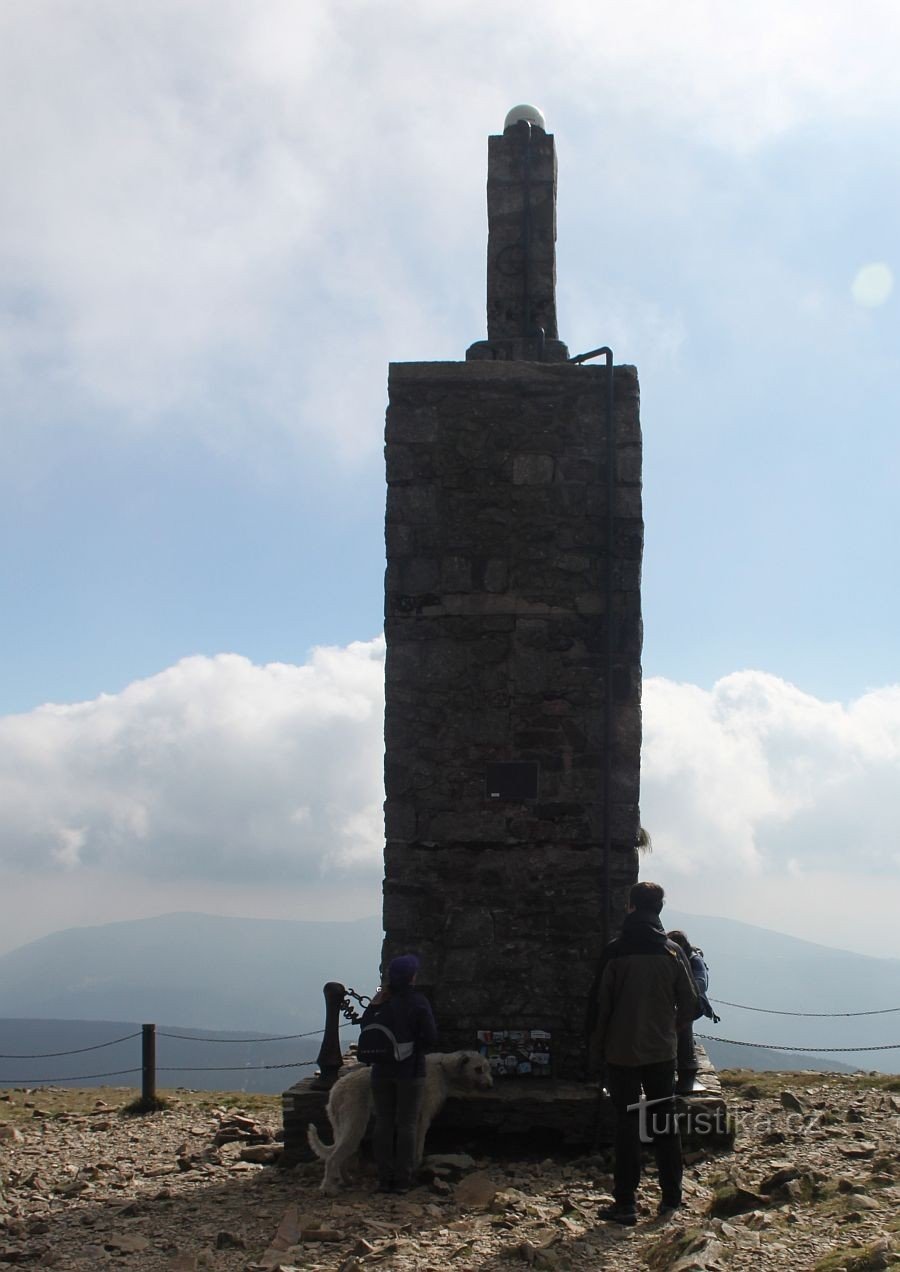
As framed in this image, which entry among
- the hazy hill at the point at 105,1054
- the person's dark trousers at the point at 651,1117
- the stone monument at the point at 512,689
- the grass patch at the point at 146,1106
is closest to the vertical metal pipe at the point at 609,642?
the stone monument at the point at 512,689

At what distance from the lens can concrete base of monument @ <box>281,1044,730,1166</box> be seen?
24.5 feet

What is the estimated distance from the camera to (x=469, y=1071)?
744cm

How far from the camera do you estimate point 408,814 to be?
8.33m

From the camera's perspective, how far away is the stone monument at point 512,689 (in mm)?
8141

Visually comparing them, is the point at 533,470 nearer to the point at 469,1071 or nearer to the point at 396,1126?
the point at 469,1071

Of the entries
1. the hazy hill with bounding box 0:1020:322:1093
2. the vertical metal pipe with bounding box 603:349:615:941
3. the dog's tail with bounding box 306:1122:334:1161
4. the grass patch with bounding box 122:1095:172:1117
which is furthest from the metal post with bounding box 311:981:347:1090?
the hazy hill with bounding box 0:1020:322:1093

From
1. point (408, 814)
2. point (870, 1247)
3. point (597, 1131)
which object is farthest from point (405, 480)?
point (870, 1247)

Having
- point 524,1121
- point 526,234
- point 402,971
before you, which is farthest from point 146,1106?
point 526,234

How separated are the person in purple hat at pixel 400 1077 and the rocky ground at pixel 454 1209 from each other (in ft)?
0.68

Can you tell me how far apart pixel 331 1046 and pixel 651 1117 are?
107 inches

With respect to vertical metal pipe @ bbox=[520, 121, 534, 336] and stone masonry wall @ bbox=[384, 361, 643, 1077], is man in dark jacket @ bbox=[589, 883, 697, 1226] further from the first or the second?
vertical metal pipe @ bbox=[520, 121, 534, 336]

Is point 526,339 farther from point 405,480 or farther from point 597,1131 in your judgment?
point 597,1131

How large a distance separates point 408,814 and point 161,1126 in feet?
13.5

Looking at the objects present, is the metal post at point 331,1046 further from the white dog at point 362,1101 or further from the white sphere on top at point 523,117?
the white sphere on top at point 523,117
